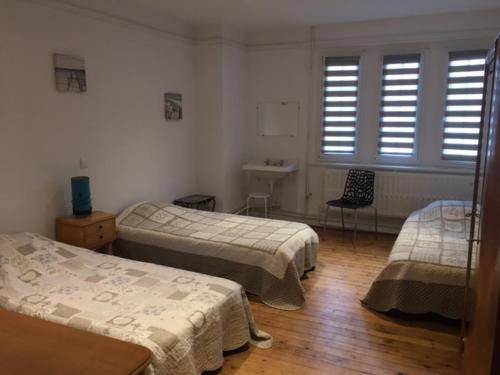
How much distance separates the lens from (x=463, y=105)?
4.54m

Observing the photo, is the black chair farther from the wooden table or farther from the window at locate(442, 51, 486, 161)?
the wooden table

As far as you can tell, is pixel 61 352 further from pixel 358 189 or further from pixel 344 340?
pixel 358 189

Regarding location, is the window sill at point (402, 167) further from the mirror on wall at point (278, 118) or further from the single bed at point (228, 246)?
the single bed at point (228, 246)

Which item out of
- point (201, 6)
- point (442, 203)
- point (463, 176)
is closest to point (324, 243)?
point (442, 203)

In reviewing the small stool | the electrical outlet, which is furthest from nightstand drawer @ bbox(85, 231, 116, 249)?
the small stool

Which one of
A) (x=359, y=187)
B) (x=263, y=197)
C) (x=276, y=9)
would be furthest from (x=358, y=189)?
(x=276, y=9)

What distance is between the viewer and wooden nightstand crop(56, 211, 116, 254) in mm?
3246

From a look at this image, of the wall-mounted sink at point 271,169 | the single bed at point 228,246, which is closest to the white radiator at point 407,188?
the wall-mounted sink at point 271,169

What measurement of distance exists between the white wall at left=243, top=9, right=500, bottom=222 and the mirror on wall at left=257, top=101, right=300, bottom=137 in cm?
7

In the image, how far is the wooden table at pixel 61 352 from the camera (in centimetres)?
140

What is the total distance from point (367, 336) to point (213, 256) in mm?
1373

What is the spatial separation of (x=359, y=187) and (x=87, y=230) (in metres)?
3.20

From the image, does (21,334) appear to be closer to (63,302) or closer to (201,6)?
(63,302)

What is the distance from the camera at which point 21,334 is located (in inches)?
63.9
